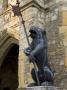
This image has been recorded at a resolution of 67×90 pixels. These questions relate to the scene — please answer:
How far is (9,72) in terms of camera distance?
1130 cm

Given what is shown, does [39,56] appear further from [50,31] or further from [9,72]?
[9,72]

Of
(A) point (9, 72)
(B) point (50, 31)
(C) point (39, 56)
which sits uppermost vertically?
(B) point (50, 31)

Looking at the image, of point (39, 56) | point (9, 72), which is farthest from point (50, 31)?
point (9, 72)

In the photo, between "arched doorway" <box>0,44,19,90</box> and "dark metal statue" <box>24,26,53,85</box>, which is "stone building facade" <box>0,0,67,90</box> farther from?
"arched doorway" <box>0,44,19,90</box>

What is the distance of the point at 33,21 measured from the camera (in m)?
7.73

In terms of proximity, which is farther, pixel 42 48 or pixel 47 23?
pixel 47 23

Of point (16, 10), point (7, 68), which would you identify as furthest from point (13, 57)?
point (16, 10)

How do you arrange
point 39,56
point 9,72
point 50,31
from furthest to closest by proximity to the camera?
point 9,72, point 50,31, point 39,56

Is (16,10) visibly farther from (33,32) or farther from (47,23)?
(47,23)

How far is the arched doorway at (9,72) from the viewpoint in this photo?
11.1 metres

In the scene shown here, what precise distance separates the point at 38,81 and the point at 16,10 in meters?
1.50

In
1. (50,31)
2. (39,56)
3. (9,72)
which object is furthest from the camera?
(9,72)

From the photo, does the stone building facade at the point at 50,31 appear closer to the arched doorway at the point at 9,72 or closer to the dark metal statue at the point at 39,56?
the dark metal statue at the point at 39,56

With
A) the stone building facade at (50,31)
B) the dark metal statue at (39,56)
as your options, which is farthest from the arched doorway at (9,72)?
the dark metal statue at (39,56)
